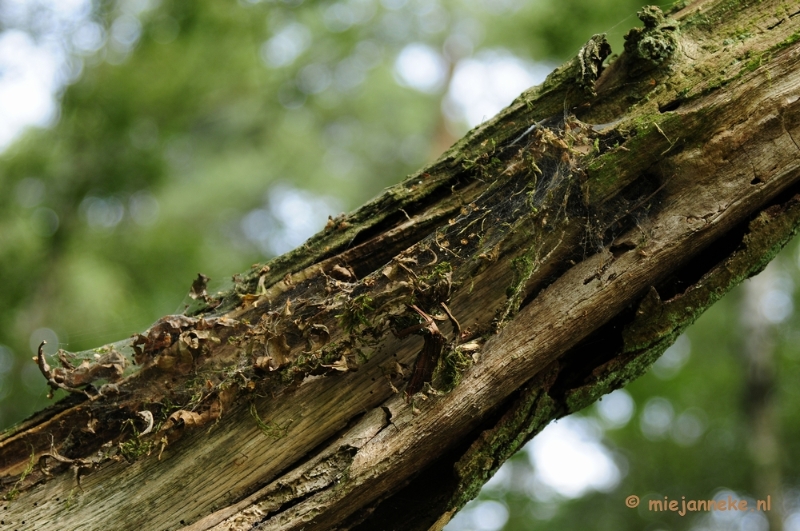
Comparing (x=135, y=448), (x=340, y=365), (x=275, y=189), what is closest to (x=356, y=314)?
(x=340, y=365)

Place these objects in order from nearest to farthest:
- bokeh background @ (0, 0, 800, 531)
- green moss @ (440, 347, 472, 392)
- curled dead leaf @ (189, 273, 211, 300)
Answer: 1. green moss @ (440, 347, 472, 392)
2. curled dead leaf @ (189, 273, 211, 300)
3. bokeh background @ (0, 0, 800, 531)

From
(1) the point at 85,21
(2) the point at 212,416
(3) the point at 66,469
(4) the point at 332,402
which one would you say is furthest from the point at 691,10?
(1) the point at 85,21

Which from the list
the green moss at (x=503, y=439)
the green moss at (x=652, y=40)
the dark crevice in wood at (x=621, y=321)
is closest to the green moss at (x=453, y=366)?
the green moss at (x=503, y=439)

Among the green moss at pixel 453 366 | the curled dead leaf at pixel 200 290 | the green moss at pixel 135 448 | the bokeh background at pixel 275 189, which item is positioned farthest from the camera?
the bokeh background at pixel 275 189

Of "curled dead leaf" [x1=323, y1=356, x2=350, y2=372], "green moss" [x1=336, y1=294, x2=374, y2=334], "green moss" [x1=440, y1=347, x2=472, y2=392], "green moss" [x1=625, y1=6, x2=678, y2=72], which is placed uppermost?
"green moss" [x1=625, y1=6, x2=678, y2=72]

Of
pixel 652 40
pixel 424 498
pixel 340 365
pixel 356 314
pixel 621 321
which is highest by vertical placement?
A: pixel 652 40

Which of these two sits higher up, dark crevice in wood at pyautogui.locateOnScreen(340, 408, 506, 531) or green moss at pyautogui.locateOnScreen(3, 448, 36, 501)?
green moss at pyautogui.locateOnScreen(3, 448, 36, 501)

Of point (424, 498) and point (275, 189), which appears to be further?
point (275, 189)

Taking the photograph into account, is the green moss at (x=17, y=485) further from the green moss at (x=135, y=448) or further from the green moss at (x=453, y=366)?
the green moss at (x=453, y=366)

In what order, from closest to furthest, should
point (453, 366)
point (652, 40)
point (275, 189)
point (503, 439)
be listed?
point (453, 366)
point (503, 439)
point (652, 40)
point (275, 189)

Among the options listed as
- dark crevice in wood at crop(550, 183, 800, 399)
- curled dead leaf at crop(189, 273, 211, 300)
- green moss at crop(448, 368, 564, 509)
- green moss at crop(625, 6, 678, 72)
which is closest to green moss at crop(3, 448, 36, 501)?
curled dead leaf at crop(189, 273, 211, 300)

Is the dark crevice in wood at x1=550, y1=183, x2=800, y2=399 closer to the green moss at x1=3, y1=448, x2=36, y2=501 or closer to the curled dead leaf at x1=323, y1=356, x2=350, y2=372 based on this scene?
the curled dead leaf at x1=323, y1=356, x2=350, y2=372

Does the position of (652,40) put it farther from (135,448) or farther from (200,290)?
(135,448)
